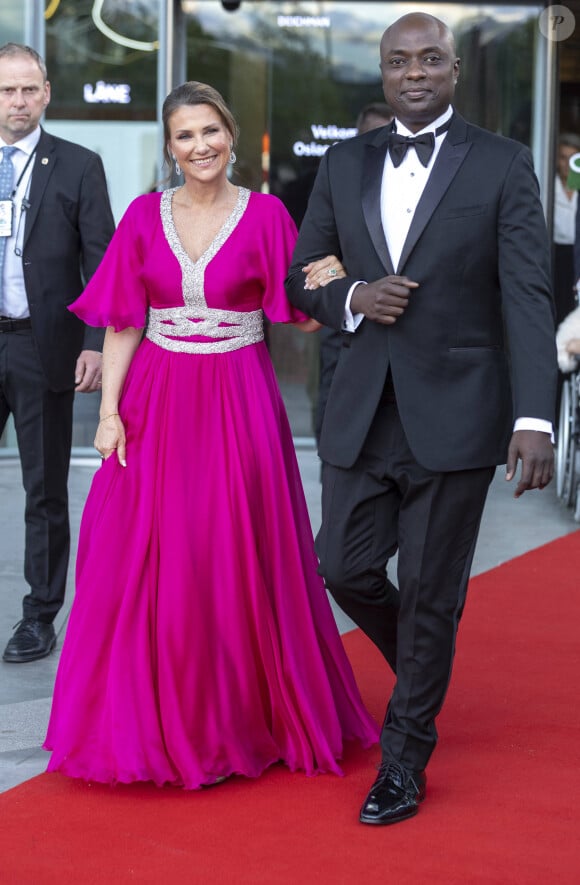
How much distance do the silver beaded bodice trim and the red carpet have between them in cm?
117

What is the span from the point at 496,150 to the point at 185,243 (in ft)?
3.20

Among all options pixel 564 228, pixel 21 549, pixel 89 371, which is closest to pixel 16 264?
pixel 89 371

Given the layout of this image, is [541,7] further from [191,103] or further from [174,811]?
[174,811]

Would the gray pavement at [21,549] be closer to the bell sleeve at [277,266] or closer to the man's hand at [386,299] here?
the bell sleeve at [277,266]

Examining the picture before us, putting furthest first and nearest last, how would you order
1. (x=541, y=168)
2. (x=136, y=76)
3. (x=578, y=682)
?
(x=541, y=168)
(x=136, y=76)
(x=578, y=682)

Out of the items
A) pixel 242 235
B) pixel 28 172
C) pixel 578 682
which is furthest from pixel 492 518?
pixel 242 235

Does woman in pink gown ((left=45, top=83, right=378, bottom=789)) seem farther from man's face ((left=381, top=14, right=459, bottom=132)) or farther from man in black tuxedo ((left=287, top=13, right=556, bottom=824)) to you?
man's face ((left=381, top=14, right=459, bottom=132))

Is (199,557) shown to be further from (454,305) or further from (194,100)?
(194,100)

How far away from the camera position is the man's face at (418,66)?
3.56 metres

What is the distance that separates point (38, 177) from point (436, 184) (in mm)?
2029

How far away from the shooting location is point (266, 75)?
32.8 feet

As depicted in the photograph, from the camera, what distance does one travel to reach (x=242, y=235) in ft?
13.6

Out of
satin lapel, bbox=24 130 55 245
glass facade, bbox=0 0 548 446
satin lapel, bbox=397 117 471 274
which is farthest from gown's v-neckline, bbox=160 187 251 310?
glass facade, bbox=0 0 548 446

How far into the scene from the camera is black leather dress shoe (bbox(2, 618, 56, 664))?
518cm
